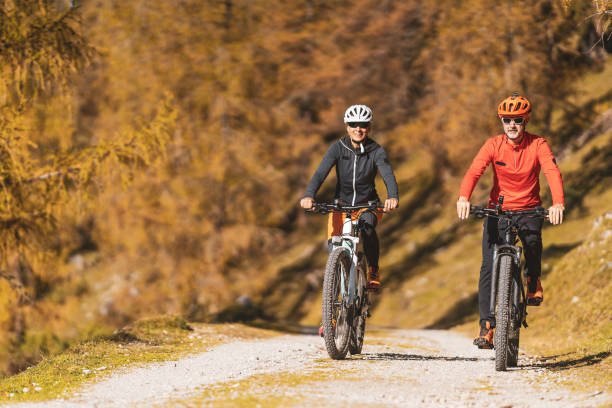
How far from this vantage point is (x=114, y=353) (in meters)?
9.07

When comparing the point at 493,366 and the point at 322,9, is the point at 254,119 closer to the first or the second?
the point at 322,9

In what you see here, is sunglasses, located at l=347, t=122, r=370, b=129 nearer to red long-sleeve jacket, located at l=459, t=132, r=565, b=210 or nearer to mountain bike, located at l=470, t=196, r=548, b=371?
red long-sleeve jacket, located at l=459, t=132, r=565, b=210

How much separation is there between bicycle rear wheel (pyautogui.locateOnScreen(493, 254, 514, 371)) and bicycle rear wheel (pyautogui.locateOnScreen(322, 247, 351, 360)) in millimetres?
1600

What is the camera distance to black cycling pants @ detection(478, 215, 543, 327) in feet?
27.0

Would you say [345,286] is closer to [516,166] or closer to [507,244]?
[507,244]

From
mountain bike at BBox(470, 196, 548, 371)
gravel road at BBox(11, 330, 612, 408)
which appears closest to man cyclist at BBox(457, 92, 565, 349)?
mountain bike at BBox(470, 196, 548, 371)

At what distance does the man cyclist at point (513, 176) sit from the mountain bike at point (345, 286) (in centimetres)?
120

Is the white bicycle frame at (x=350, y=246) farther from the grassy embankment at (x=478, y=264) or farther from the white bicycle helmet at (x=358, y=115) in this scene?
the grassy embankment at (x=478, y=264)

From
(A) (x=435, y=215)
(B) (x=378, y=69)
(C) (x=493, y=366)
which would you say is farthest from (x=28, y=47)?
(B) (x=378, y=69)

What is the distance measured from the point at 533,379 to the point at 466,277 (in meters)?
19.4

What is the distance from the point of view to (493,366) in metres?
8.61

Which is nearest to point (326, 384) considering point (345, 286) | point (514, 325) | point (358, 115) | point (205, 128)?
point (345, 286)

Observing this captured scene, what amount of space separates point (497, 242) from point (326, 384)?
8.31 ft

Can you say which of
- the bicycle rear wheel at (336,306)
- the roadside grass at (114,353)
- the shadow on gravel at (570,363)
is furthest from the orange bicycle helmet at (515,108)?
the roadside grass at (114,353)
